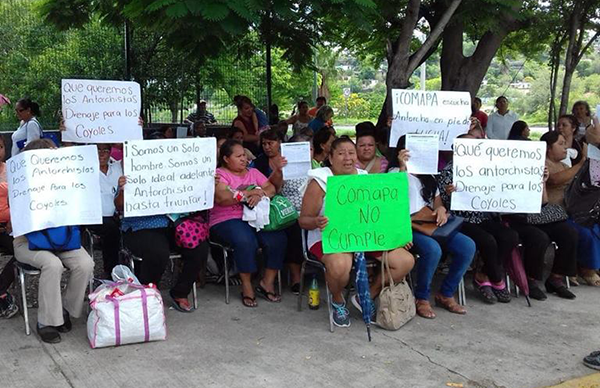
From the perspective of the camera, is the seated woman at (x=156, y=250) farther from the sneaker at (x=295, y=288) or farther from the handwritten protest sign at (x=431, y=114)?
the handwritten protest sign at (x=431, y=114)

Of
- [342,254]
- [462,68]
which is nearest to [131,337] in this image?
[342,254]

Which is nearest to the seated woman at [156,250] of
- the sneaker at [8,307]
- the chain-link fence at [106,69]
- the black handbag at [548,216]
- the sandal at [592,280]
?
the sneaker at [8,307]

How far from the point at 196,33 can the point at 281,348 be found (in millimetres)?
3232

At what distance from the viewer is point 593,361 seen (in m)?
4.56

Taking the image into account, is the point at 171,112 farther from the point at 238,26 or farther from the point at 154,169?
the point at 154,169

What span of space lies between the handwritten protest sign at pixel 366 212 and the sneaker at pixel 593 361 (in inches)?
60.0

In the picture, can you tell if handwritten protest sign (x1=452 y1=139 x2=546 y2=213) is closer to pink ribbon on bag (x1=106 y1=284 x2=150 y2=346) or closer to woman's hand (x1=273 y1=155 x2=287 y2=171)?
woman's hand (x1=273 y1=155 x2=287 y2=171)

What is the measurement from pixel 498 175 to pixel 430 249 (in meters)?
0.89

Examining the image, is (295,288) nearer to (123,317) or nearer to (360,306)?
(360,306)

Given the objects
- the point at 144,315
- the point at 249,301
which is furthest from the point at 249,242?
the point at 144,315

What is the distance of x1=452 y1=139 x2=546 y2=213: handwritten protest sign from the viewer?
18.5 ft

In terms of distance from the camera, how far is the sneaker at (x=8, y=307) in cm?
532

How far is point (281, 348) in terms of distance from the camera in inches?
190

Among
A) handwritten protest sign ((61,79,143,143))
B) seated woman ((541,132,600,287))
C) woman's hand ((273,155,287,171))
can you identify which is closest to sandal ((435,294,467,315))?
seated woman ((541,132,600,287))
